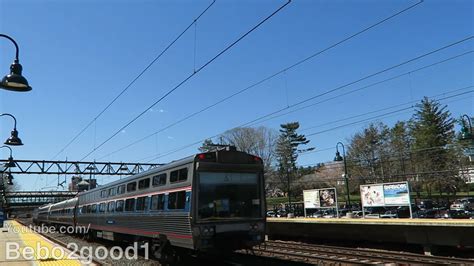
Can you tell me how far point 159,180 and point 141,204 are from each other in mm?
1807

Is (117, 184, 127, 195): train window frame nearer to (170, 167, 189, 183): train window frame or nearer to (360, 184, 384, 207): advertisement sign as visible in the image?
(170, 167, 189, 183): train window frame

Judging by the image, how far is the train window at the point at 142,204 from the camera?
13531 mm

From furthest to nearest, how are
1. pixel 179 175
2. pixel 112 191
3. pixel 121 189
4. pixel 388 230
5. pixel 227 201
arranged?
1. pixel 112 191
2. pixel 121 189
3. pixel 388 230
4. pixel 179 175
5. pixel 227 201

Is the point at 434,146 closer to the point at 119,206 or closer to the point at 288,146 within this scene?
the point at 288,146

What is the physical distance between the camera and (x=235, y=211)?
37.2 ft

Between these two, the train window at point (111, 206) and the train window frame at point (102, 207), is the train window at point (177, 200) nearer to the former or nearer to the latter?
the train window at point (111, 206)

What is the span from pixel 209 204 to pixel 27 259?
6.55 meters

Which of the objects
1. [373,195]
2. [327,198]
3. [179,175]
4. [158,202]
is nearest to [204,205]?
[179,175]

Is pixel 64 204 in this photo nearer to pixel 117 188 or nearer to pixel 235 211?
pixel 117 188

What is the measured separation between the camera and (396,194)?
21.0 m

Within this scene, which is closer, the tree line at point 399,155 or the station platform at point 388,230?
the station platform at point 388,230

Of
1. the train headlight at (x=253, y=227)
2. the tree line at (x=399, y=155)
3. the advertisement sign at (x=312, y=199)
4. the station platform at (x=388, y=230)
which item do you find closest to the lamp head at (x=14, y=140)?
the train headlight at (x=253, y=227)

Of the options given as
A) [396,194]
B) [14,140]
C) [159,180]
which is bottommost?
[396,194]

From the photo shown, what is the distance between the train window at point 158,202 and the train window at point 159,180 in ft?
1.19
